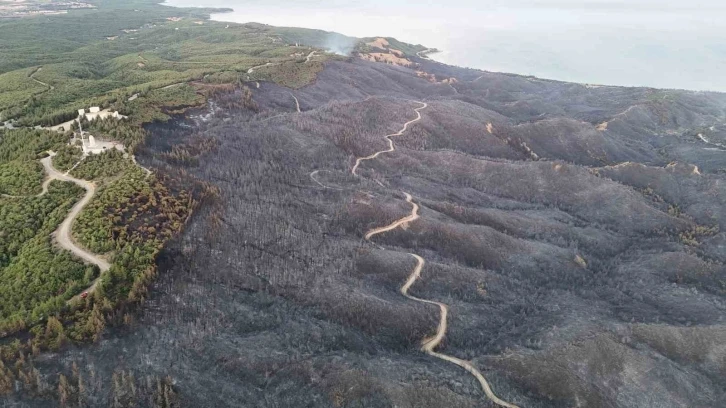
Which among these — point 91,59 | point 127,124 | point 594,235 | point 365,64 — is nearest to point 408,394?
point 594,235

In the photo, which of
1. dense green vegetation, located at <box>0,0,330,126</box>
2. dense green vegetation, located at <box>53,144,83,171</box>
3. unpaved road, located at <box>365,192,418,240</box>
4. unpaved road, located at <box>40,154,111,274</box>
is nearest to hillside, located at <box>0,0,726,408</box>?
unpaved road, located at <box>365,192,418,240</box>

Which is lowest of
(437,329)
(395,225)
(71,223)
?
(437,329)

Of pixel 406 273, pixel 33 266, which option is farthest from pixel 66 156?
pixel 406 273

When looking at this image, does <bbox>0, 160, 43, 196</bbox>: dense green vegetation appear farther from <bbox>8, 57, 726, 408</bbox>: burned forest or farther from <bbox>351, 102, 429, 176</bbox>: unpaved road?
<bbox>351, 102, 429, 176</bbox>: unpaved road

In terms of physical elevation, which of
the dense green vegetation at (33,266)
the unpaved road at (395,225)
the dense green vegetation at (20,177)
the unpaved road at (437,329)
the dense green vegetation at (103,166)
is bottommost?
the unpaved road at (437,329)

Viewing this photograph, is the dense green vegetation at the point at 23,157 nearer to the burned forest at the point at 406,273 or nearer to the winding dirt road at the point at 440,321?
the burned forest at the point at 406,273

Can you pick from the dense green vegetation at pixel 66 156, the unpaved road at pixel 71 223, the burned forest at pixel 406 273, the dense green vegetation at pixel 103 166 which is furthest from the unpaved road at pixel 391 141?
the unpaved road at pixel 71 223

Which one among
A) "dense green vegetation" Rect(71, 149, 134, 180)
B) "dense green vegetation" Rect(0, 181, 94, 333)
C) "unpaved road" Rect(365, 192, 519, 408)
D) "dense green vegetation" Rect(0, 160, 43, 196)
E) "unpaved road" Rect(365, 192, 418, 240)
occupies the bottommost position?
"unpaved road" Rect(365, 192, 519, 408)

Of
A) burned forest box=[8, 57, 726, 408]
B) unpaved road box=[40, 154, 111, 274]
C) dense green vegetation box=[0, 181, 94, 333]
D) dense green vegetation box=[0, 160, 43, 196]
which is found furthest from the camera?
dense green vegetation box=[0, 160, 43, 196]

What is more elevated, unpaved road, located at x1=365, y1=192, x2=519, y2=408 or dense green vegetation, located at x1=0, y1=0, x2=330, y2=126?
dense green vegetation, located at x1=0, y1=0, x2=330, y2=126

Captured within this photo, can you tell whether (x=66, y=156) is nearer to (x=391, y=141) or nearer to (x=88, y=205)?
(x=88, y=205)

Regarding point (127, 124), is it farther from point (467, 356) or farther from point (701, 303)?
point (701, 303)
